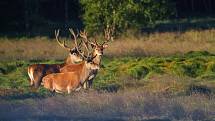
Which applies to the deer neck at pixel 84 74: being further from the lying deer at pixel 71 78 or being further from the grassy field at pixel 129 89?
the grassy field at pixel 129 89

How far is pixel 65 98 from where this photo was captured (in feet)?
51.5

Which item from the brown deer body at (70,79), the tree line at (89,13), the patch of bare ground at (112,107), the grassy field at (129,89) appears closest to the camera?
the patch of bare ground at (112,107)

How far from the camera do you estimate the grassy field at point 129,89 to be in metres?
13.7

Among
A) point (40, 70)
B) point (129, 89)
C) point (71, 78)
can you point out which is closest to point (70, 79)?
point (71, 78)

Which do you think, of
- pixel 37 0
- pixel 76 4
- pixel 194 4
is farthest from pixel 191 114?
pixel 194 4

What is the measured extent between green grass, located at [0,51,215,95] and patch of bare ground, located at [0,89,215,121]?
1.60 meters

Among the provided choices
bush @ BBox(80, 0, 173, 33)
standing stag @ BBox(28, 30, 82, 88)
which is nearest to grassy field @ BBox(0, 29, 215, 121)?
standing stag @ BBox(28, 30, 82, 88)

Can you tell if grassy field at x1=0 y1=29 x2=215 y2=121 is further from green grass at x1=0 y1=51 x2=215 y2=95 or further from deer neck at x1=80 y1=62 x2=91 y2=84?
deer neck at x1=80 y1=62 x2=91 y2=84

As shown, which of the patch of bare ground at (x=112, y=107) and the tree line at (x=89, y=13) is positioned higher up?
the tree line at (x=89, y=13)

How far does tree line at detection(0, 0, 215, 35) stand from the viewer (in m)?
39.1

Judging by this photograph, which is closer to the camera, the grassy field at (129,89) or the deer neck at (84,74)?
the grassy field at (129,89)

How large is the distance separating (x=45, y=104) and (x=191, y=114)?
3260mm

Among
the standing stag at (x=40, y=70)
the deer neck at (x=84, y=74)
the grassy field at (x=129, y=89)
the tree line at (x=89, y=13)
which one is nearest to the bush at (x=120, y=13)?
the tree line at (x=89, y=13)

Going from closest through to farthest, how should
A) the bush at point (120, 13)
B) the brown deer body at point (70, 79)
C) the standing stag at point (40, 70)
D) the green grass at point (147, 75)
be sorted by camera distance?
the green grass at point (147, 75) < the brown deer body at point (70, 79) < the standing stag at point (40, 70) < the bush at point (120, 13)
